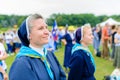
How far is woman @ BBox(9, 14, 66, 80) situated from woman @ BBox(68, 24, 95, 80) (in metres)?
1.59

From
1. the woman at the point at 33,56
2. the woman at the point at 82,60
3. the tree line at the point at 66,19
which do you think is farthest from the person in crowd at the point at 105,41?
the tree line at the point at 66,19

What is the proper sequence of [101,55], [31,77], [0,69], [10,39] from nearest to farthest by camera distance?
[31,77], [0,69], [101,55], [10,39]

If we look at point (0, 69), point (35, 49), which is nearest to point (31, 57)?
point (35, 49)

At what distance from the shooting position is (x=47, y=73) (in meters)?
3.49

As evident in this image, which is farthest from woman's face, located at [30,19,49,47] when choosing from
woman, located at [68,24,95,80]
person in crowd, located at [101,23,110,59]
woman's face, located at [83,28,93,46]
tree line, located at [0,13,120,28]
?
tree line, located at [0,13,120,28]

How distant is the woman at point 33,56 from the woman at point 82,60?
1.59 m

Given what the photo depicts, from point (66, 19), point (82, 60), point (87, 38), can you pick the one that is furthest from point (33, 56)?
point (66, 19)

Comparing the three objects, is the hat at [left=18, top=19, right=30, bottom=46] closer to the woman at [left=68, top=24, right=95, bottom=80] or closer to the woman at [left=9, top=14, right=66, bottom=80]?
the woman at [left=9, top=14, right=66, bottom=80]

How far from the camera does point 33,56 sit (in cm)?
349

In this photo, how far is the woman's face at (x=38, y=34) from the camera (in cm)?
348

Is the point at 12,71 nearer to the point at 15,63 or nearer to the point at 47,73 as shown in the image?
the point at 15,63

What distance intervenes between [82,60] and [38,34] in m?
1.90

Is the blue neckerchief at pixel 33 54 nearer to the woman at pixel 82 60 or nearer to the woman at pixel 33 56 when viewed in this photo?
the woman at pixel 33 56

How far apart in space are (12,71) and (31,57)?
25 centimetres
